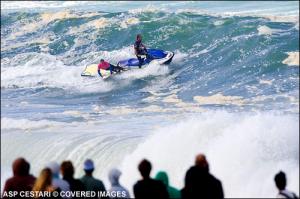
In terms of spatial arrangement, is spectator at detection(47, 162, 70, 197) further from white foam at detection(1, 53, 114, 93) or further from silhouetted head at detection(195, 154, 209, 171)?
white foam at detection(1, 53, 114, 93)

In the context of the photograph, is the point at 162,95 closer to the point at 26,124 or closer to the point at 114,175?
the point at 26,124

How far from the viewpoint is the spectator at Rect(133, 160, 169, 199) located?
229 inches

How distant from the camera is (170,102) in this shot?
16797 mm

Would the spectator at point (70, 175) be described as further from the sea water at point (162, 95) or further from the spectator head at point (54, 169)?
the sea water at point (162, 95)

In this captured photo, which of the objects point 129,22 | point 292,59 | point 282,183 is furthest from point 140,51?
point 282,183

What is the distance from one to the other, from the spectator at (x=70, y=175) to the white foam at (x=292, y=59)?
1549cm

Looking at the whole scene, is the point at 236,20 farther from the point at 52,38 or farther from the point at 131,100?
the point at 131,100

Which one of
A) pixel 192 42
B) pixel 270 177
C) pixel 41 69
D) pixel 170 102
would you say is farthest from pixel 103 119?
pixel 192 42

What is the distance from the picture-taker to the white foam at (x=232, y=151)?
920 cm

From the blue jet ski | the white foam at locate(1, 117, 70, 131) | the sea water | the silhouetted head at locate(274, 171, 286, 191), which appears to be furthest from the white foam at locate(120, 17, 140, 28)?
the silhouetted head at locate(274, 171, 286, 191)

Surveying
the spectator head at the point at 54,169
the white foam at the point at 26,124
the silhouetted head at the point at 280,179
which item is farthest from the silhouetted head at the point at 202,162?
the white foam at the point at 26,124

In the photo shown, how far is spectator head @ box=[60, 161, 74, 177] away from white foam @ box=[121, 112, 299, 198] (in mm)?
3549

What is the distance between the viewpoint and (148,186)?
5.86 meters

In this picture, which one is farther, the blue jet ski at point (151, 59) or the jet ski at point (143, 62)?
the blue jet ski at point (151, 59)
